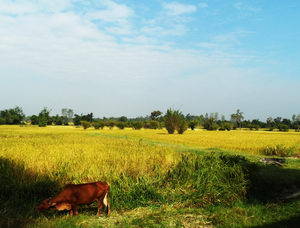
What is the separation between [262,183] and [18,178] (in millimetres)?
7070

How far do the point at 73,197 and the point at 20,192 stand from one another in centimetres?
230

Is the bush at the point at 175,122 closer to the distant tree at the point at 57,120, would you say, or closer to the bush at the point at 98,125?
the bush at the point at 98,125

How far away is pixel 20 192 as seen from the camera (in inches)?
291

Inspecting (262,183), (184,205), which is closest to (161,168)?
(184,205)

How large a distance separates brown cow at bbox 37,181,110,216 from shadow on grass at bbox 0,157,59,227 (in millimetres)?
535

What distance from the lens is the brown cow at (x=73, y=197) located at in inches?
225

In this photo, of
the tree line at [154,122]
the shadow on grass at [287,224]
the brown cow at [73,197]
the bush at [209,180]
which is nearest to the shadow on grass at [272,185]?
the bush at [209,180]

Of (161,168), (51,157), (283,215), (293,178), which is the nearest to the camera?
(283,215)

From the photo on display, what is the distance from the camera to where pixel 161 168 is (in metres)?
9.95

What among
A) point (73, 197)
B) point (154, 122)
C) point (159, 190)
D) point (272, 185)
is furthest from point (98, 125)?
point (73, 197)

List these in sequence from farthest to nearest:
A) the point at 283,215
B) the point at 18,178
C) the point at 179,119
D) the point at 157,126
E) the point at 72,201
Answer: the point at 157,126, the point at 179,119, the point at 18,178, the point at 283,215, the point at 72,201

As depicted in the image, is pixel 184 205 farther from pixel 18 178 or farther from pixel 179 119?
pixel 179 119

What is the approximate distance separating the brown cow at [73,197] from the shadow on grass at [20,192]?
1.75ft

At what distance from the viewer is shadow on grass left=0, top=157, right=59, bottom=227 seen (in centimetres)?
594
